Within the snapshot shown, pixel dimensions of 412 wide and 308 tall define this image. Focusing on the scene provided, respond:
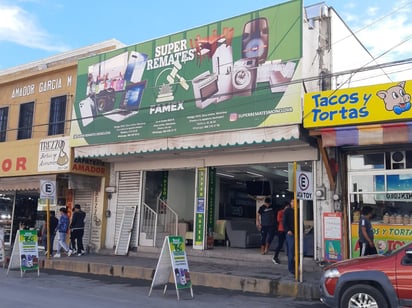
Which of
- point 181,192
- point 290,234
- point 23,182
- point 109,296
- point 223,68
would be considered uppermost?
point 223,68

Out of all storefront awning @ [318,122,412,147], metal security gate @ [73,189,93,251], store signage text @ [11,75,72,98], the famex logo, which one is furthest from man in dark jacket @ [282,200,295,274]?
store signage text @ [11,75,72,98]

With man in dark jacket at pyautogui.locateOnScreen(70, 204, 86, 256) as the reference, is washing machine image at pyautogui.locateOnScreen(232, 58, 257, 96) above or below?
above

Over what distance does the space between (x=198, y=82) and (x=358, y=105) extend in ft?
16.3

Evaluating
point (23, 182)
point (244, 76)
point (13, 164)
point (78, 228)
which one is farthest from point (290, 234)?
point (13, 164)

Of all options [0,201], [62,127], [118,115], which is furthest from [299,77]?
[0,201]

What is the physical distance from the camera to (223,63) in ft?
44.5

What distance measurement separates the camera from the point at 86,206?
17672mm

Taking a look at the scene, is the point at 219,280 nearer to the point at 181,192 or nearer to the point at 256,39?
the point at 256,39

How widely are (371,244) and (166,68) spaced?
8.16 metres

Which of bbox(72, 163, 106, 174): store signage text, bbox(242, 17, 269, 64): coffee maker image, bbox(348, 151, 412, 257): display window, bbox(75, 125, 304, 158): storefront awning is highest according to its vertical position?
bbox(242, 17, 269, 64): coffee maker image

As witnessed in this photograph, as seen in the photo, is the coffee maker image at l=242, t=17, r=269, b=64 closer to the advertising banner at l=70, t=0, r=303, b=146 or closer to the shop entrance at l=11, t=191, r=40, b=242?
the advertising banner at l=70, t=0, r=303, b=146

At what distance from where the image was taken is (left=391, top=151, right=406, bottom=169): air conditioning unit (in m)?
11.6

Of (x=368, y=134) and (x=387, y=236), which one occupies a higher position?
(x=368, y=134)

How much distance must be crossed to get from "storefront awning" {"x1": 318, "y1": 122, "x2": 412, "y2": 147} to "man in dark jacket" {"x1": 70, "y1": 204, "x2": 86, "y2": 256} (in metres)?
8.85
